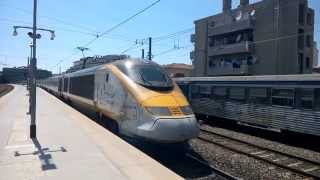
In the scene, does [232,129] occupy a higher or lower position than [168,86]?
lower

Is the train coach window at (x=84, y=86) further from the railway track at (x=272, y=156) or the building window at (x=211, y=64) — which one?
the building window at (x=211, y=64)

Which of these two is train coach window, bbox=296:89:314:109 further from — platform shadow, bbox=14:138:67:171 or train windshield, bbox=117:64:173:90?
platform shadow, bbox=14:138:67:171

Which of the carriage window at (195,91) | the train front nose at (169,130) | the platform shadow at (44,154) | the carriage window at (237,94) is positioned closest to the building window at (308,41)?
the carriage window at (195,91)

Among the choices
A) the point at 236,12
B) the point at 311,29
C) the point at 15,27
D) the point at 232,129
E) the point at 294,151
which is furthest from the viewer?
the point at 236,12

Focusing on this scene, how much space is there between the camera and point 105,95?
14.2 m

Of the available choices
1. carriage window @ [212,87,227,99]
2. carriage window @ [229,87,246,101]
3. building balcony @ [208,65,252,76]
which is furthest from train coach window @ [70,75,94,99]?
building balcony @ [208,65,252,76]

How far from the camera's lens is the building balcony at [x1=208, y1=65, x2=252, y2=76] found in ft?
173

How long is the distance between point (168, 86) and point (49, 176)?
223 inches

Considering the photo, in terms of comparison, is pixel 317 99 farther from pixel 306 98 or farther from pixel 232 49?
pixel 232 49

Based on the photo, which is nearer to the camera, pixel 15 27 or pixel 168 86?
pixel 168 86

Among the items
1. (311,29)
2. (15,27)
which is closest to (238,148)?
(15,27)

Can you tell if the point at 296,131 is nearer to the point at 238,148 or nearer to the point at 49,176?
the point at 238,148

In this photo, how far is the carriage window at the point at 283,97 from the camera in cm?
1455

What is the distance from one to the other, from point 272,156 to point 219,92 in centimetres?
784
